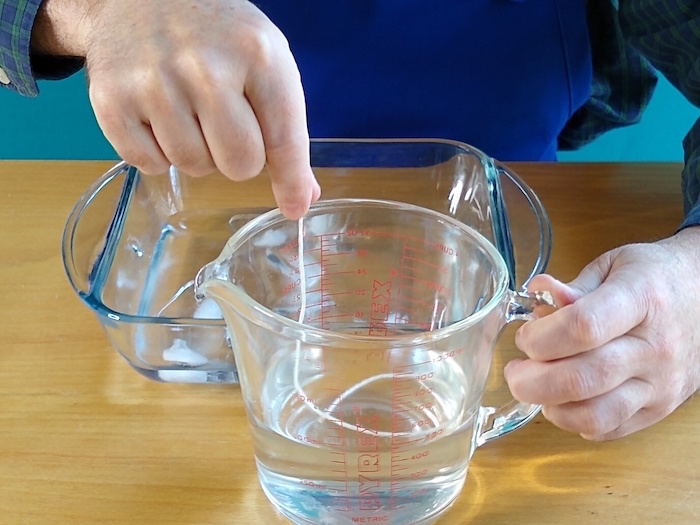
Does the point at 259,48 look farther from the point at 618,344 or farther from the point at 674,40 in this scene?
the point at 674,40

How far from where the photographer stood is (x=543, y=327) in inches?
16.9

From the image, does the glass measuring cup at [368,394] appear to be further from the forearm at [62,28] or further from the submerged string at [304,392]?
the forearm at [62,28]

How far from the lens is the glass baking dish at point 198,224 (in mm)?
510

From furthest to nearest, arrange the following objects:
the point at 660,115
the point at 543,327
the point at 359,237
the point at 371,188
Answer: the point at 660,115 < the point at 371,188 < the point at 359,237 < the point at 543,327

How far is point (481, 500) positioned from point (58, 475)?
0.84ft

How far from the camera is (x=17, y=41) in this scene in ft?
1.95

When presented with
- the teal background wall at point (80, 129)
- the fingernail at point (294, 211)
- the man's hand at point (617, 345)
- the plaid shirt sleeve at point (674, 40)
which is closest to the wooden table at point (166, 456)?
the man's hand at point (617, 345)

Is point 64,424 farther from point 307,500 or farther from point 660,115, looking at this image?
point 660,115

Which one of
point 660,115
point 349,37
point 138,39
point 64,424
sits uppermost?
point 138,39

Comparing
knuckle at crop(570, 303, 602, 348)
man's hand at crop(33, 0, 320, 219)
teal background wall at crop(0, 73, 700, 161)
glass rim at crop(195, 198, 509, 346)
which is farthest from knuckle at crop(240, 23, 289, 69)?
teal background wall at crop(0, 73, 700, 161)

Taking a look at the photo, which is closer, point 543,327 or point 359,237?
point 543,327

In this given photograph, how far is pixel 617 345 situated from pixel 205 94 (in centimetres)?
27

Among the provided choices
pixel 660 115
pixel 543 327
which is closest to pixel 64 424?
pixel 543 327

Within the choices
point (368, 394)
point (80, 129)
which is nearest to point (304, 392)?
point (368, 394)
